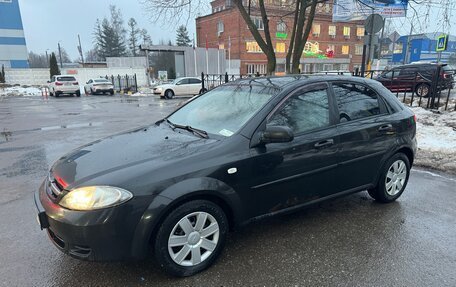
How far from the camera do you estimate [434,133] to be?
7609mm

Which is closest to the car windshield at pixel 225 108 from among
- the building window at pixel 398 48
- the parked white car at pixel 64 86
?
the parked white car at pixel 64 86

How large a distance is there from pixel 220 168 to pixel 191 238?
645 mm

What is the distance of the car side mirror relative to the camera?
2.83 m

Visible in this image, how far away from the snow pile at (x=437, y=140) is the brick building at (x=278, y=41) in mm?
37097

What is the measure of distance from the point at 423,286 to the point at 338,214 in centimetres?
134

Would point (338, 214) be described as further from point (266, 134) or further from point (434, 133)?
point (434, 133)

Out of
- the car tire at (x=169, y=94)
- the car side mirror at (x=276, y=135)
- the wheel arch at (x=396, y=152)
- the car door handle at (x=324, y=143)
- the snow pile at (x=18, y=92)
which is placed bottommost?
the snow pile at (x=18, y=92)

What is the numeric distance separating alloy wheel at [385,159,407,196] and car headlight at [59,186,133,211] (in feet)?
10.8

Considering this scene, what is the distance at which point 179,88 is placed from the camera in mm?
22734

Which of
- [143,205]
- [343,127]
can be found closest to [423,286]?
[343,127]

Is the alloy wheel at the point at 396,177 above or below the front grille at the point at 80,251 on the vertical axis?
below

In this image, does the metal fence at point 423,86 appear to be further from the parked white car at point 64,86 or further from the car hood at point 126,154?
the parked white car at point 64,86

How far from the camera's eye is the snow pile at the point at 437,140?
582 cm

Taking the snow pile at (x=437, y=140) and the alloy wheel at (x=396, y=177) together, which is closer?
the alloy wheel at (x=396, y=177)
